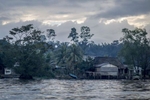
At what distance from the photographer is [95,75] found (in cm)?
9606

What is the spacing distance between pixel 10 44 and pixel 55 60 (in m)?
18.9

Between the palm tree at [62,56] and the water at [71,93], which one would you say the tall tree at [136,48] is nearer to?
the palm tree at [62,56]

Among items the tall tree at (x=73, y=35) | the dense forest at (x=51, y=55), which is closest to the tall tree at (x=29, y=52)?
the dense forest at (x=51, y=55)

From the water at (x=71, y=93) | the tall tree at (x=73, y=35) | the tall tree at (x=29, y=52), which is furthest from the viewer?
the tall tree at (x=73, y=35)

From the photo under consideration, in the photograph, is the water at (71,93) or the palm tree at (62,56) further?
the palm tree at (62,56)

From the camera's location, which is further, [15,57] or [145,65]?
[145,65]

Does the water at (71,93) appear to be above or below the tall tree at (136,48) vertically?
below

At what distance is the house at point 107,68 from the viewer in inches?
3807

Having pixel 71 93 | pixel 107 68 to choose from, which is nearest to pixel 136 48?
pixel 107 68

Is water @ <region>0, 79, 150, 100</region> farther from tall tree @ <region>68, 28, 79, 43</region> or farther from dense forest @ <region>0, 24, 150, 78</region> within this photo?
tall tree @ <region>68, 28, 79, 43</region>

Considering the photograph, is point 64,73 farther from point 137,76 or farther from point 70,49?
point 137,76

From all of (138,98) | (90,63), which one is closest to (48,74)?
(90,63)

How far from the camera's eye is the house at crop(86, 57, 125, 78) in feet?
317

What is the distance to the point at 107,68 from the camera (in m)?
98.9
